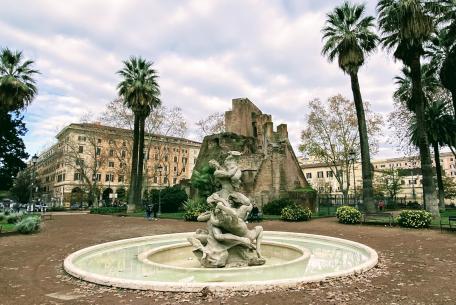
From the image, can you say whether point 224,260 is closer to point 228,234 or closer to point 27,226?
point 228,234

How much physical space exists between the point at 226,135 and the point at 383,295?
2828 centimetres

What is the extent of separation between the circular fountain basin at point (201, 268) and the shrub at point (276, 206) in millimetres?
13237

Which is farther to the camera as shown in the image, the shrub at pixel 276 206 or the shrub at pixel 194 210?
the shrub at pixel 276 206

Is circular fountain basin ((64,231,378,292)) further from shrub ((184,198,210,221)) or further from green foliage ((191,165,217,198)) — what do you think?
green foliage ((191,165,217,198))

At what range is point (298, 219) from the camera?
22688 mm

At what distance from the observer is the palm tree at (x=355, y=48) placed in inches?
946

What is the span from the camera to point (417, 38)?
20312 millimetres

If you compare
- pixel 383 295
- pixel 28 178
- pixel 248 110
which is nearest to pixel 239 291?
pixel 383 295

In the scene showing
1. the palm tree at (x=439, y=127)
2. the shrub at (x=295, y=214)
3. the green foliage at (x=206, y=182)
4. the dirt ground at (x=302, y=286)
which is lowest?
the dirt ground at (x=302, y=286)

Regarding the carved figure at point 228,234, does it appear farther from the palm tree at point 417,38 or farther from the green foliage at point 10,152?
the green foliage at point 10,152

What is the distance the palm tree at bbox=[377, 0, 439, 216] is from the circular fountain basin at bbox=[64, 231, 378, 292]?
1130 centimetres

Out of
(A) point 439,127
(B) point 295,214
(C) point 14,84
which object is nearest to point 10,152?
(C) point 14,84

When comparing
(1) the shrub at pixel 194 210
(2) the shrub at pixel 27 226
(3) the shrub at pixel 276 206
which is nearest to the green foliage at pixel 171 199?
(1) the shrub at pixel 194 210

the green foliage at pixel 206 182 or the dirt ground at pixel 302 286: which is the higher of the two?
the green foliage at pixel 206 182
